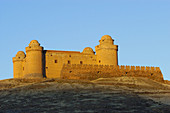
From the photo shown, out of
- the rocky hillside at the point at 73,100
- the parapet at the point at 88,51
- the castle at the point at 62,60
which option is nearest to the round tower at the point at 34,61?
the castle at the point at 62,60

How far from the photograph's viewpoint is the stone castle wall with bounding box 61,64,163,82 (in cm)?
3791

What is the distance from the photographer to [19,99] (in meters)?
25.5

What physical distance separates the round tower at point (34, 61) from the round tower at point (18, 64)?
203 inches

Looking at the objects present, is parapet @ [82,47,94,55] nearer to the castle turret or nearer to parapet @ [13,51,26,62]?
the castle turret

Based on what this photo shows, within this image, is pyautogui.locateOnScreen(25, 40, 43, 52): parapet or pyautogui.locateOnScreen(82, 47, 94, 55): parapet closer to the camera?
pyautogui.locateOnScreen(25, 40, 43, 52): parapet

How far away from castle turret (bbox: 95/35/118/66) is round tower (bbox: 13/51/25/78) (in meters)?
13.8

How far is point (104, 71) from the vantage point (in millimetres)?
39688

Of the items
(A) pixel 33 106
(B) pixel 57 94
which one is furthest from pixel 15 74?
(A) pixel 33 106

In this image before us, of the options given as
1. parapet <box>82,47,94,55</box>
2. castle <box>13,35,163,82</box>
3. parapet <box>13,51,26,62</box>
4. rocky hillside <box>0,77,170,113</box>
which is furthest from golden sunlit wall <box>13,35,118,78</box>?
rocky hillside <box>0,77,170,113</box>

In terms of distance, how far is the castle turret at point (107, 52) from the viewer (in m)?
48.0

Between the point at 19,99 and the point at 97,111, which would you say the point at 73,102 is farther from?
the point at 19,99

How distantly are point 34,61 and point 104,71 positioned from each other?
41.0ft

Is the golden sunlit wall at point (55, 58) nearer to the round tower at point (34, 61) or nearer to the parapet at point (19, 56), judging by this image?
the round tower at point (34, 61)

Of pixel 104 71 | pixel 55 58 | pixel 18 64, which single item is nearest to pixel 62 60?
pixel 55 58
